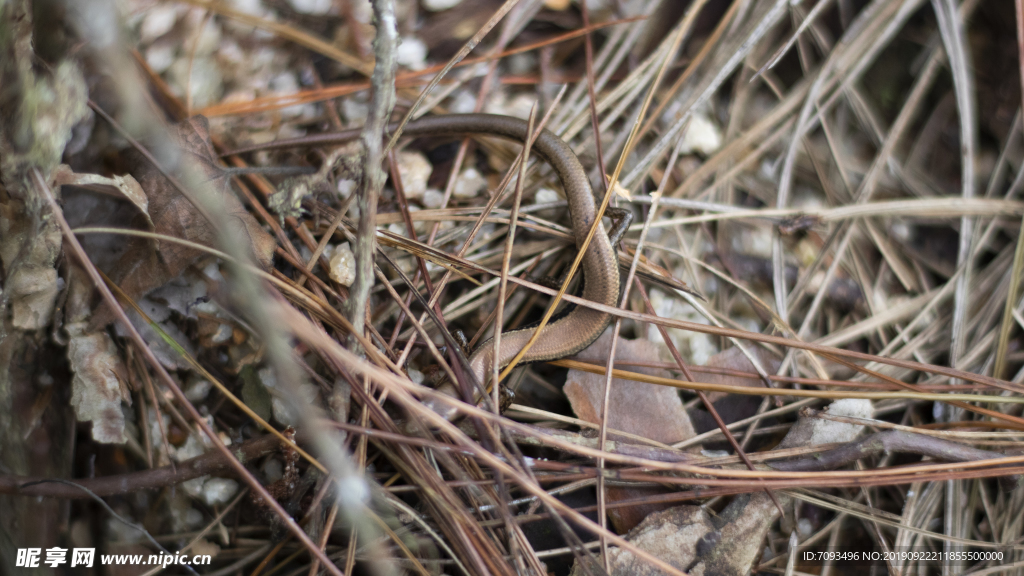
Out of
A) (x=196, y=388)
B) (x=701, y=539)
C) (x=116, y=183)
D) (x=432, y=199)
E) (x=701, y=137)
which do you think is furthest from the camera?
(x=701, y=137)

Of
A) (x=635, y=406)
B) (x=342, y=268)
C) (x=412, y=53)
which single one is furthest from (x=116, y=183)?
(x=635, y=406)

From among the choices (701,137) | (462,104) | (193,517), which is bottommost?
(193,517)

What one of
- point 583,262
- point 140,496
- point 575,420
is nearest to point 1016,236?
point 583,262

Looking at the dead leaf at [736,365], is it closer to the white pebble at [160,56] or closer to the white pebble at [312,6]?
the white pebble at [312,6]

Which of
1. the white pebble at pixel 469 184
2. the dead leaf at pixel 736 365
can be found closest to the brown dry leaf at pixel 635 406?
the dead leaf at pixel 736 365

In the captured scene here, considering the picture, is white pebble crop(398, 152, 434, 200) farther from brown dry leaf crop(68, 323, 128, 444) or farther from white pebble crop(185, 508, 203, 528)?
white pebble crop(185, 508, 203, 528)

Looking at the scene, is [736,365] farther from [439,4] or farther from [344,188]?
[439,4]

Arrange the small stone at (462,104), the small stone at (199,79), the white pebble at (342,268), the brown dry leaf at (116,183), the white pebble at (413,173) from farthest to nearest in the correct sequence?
1. the small stone at (462,104)
2. the white pebble at (413,173)
3. the small stone at (199,79)
4. the white pebble at (342,268)
5. the brown dry leaf at (116,183)
